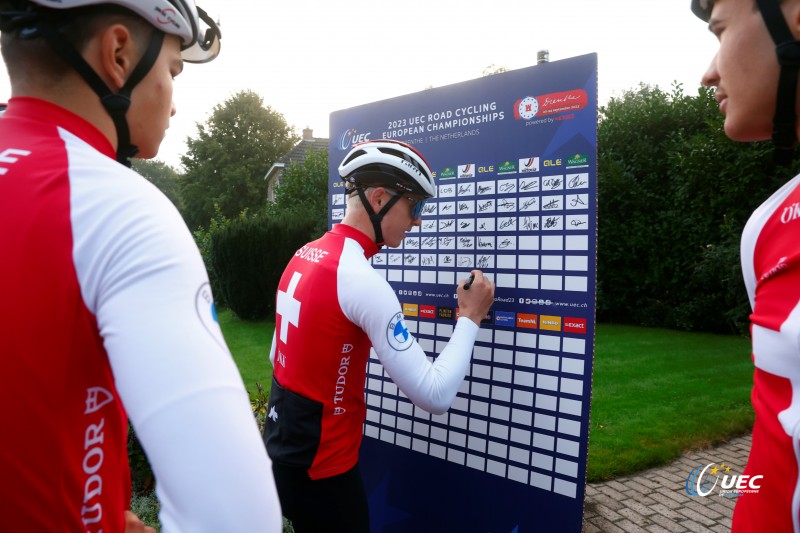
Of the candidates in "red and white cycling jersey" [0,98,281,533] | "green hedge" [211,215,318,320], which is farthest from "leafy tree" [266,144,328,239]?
"red and white cycling jersey" [0,98,281,533]

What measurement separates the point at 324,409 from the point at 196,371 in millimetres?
1664

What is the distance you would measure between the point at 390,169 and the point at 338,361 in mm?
996

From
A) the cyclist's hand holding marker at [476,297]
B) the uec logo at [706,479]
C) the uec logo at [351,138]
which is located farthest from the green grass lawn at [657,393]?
Result: the uec logo at [351,138]

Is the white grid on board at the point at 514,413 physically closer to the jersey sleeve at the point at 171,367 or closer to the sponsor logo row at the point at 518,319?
the sponsor logo row at the point at 518,319

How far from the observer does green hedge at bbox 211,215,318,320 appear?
1432 cm

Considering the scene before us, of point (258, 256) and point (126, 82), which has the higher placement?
point (126, 82)

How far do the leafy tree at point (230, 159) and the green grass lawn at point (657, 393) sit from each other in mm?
30697

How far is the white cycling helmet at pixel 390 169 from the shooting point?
2.67 meters

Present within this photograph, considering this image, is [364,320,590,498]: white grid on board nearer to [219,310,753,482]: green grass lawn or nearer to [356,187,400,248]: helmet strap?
[356,187,400,248]: helmet strap

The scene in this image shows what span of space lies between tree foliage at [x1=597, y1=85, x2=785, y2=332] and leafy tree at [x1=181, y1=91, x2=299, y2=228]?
32006 millimetres

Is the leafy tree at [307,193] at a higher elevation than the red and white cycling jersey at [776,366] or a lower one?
higher

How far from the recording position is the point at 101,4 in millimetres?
1135
